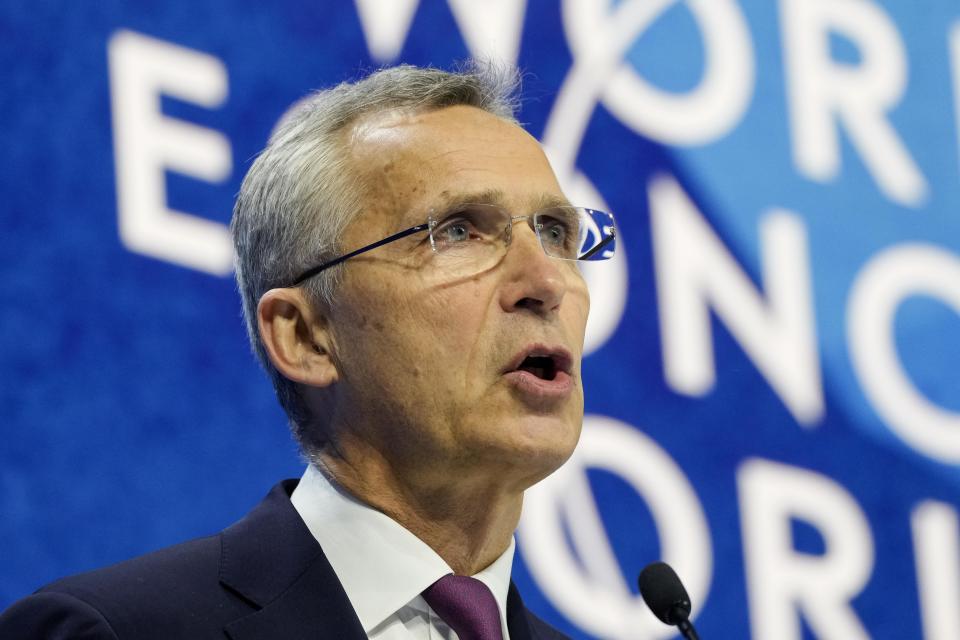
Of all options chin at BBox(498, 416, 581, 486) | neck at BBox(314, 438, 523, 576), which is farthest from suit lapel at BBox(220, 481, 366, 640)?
chin at BBox(498, 416, 581, 486)

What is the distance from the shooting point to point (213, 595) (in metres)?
1.69

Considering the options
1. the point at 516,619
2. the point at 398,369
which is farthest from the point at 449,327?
the point at 516,619

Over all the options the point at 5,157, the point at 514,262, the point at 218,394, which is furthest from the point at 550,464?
the point at 5,157

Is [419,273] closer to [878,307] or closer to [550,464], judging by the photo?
[550,464]

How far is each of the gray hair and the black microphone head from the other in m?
0.52

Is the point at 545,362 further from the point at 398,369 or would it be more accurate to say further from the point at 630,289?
the point at 630,289

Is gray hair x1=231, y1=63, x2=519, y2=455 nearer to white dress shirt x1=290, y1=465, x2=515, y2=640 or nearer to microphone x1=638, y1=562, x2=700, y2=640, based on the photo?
white dress shirt x1=290, y1=465, x2=515, y2=640

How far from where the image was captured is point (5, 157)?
2.64m

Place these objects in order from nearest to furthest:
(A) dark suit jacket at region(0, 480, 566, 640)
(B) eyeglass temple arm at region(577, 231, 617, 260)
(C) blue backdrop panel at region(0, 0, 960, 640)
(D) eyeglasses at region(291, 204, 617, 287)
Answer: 1. (A) dark suit jacket at region(0, 480, 566, 640)
2. (D) eyeglasses at region(291, 204, 617, 287)
3. (B) eyeglass temple arm at region(577, 231, 617, 260)
4. (C) blue backdrop panel at region(0, 0, 960, 640)

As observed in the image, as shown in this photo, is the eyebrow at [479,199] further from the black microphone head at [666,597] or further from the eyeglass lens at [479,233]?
the black microphone head at [666,597]

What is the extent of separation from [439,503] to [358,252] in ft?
1.23

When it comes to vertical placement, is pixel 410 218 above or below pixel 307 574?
above

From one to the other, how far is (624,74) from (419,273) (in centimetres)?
161

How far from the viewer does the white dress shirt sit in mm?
1748
